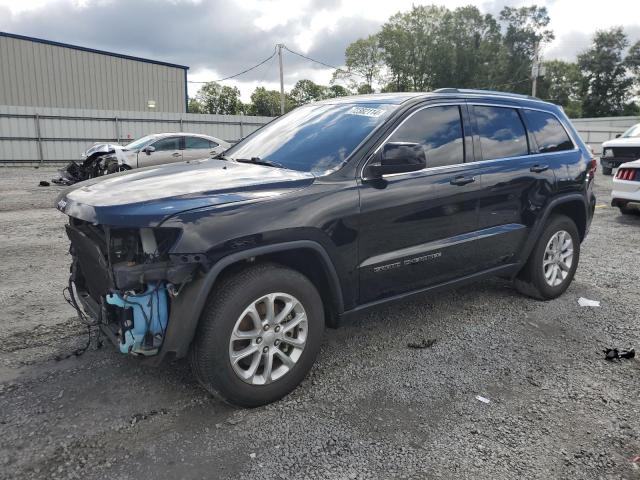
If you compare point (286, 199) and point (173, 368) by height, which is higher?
point (286, 199)

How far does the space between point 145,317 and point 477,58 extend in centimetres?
7212

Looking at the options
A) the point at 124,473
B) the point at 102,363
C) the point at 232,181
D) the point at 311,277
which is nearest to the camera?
the point at 124,473

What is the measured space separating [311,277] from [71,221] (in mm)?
1574

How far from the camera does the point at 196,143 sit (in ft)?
46.0

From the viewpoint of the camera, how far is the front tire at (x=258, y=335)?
8.95 feet

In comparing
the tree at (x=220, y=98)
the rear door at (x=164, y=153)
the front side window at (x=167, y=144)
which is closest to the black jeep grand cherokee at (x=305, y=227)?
the rear door at (x=164, y=153)

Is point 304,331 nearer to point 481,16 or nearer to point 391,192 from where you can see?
point 391,192

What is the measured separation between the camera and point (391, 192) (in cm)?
342

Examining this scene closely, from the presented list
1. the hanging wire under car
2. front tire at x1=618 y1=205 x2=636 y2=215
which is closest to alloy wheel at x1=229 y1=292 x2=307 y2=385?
the hanging wire under car

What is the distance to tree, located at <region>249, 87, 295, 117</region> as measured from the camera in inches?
3292

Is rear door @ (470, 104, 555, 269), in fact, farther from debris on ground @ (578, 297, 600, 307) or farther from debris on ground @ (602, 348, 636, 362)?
debris on ground @ (602, 348, 636, 362)

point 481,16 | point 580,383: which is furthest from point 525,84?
point 580,383

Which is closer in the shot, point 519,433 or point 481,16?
point 519,433

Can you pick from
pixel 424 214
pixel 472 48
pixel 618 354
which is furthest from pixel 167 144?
pixel 472 48
